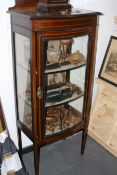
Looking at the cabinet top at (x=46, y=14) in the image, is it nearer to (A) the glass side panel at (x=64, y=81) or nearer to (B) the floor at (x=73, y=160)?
(A) the glass side panel at (x=64, y=81)

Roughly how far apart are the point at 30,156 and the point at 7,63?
1007 mm

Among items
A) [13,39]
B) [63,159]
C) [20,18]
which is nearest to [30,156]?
[63,159]

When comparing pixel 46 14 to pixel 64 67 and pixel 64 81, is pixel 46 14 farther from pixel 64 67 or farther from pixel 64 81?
pixel 64 81

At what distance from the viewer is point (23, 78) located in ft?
5.92

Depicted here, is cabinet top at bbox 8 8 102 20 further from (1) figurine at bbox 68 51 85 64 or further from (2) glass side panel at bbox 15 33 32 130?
(1) figurine at bbox 68 51 85 64

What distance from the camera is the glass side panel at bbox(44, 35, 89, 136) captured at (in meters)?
1.71

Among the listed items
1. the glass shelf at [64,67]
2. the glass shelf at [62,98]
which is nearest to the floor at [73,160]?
the glass shelf at [62,98]

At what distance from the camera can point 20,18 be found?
154 centimetres

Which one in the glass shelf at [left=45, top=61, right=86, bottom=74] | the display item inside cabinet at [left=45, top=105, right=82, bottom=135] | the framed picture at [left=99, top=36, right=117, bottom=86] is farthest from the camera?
the framed picture at [left=99, top=36, right=117, bottom=86]

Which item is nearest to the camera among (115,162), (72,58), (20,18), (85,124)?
(20,18)

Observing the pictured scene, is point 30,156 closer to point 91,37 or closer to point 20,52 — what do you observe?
point 20,52

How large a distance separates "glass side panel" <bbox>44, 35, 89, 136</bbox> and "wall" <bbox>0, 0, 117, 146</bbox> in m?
0.37

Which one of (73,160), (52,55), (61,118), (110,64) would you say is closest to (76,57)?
(52,55)

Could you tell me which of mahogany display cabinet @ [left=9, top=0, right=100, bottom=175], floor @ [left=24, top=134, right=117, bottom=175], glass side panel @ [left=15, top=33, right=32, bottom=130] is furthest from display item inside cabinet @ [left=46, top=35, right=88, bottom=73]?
floor @ [left=24, top=134, right=117, bottom=175]
